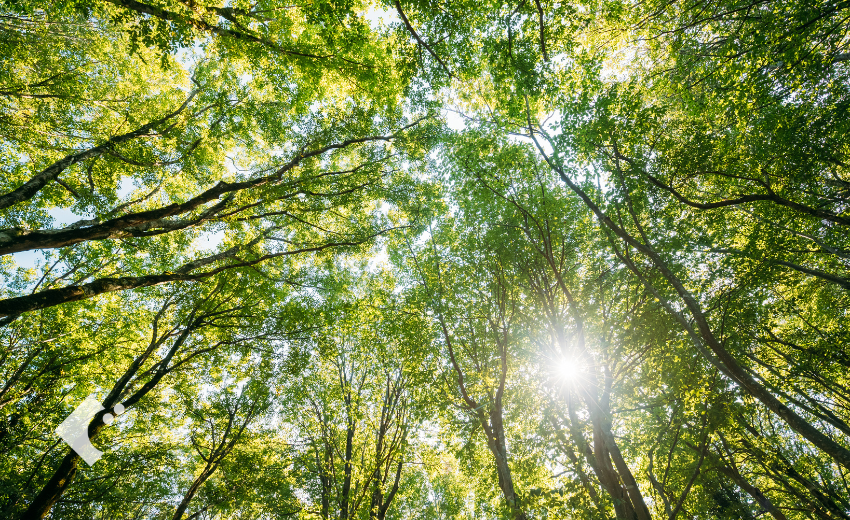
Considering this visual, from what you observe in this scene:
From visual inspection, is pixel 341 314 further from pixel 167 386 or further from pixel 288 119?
pixel 167 386

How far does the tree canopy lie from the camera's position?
7.27 metres

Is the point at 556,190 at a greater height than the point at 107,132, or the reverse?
the point at 107,132

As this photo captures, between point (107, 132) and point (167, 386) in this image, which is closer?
point (107, 132)

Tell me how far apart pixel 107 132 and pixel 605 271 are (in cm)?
1684

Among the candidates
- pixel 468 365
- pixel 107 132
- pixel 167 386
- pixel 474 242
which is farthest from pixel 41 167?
pixel 468 365

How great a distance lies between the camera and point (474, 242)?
11.0 meters

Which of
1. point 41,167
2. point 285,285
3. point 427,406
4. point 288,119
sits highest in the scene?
point 288,119

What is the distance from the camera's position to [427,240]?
11906 millimetres

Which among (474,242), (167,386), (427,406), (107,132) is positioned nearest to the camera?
(107,132)

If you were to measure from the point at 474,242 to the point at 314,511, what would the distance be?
36.5ft

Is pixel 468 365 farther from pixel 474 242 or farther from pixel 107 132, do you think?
pixel 107 132

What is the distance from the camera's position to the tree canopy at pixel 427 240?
727 cm

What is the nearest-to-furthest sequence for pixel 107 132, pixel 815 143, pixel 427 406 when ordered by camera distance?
pixel 815 143 → pixel 107 132 → pixel 427 406

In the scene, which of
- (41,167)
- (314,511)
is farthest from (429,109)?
(314,511)
